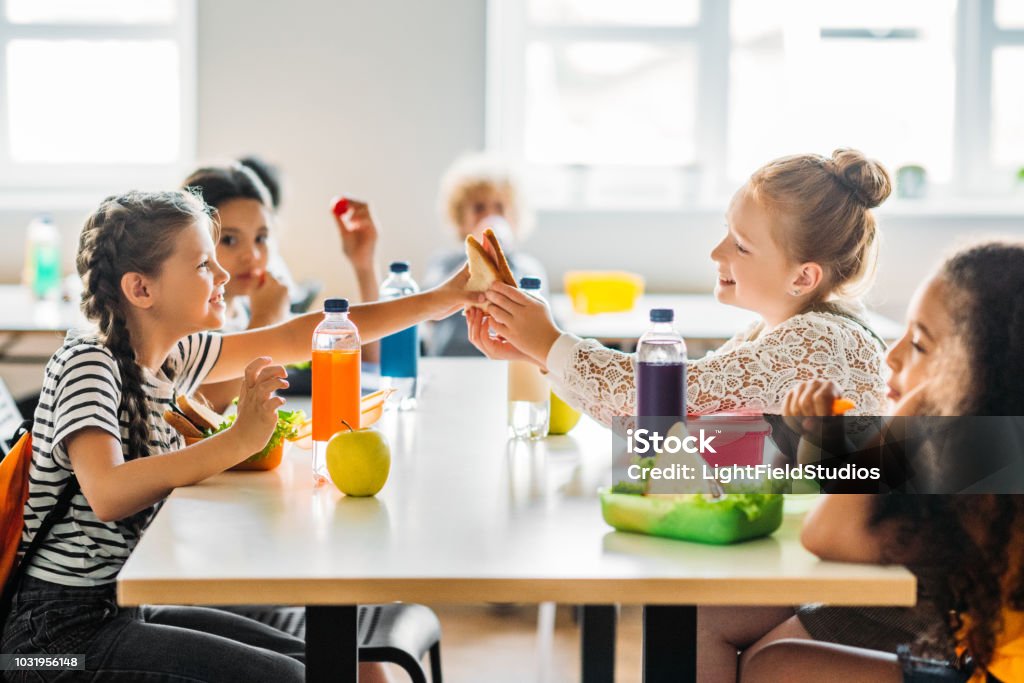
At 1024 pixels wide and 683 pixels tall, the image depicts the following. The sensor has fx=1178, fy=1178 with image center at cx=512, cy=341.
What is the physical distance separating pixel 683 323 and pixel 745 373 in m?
1.89

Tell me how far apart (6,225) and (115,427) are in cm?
327

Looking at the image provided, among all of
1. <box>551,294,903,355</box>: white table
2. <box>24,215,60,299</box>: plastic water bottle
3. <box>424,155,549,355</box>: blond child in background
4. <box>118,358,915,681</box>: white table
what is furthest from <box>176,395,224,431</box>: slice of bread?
<box>24,215,60,299</box>: plastic water bottle

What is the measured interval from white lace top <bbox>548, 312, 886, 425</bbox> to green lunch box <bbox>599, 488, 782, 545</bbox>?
40 cm

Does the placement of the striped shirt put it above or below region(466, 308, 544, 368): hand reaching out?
below

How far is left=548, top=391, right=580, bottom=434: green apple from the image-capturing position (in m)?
1.88

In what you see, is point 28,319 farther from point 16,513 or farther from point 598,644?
point 598,644

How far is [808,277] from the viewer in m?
1.86

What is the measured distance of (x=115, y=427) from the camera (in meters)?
1.52

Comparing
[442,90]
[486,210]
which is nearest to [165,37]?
[442,90]

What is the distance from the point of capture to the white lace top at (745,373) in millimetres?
1714

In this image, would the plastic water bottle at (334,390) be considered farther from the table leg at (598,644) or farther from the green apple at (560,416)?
the table leg at (598,644)

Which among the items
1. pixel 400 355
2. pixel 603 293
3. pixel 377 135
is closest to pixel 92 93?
pixel 377 135

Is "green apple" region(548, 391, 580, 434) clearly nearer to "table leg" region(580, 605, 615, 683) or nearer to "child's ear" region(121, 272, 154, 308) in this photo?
"table leg" region(580, 605, 615, 683)

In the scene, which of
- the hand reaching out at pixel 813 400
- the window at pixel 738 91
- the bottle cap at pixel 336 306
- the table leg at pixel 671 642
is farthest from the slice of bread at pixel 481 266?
the window at pixel 738 91
